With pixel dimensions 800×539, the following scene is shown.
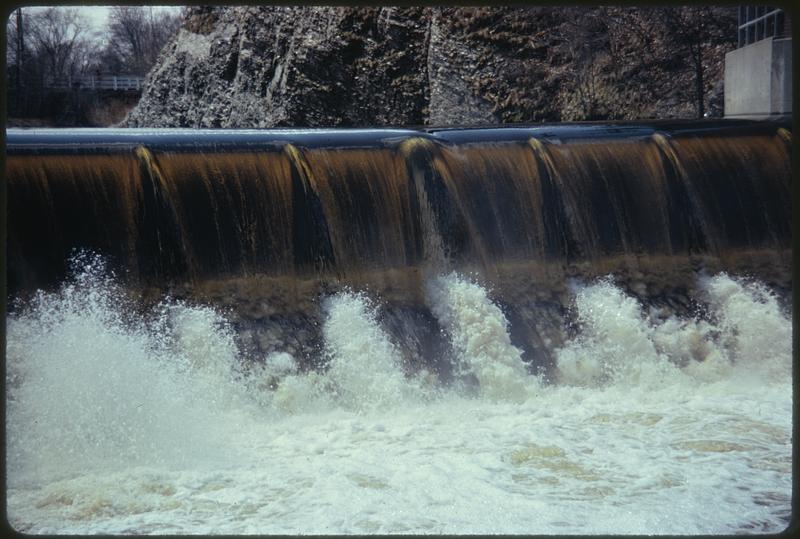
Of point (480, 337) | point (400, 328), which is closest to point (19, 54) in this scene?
point (400, 328)

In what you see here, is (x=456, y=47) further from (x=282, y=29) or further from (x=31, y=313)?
(x=31, y=313)

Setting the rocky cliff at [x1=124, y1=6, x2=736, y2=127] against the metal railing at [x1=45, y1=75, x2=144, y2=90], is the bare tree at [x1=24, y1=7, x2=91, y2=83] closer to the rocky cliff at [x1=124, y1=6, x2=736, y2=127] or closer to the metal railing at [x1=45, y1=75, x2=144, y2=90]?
the metal railing at [x1=45, y1=75, x2=144, y2=90]

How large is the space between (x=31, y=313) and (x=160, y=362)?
833 mm

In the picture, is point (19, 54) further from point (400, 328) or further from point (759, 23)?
point (400, 328)

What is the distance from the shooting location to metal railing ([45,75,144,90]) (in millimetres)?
18045

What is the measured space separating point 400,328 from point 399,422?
1027 millimetres

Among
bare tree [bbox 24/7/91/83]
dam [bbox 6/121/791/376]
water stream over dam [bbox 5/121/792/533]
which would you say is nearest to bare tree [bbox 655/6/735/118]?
dam [bbox 6/121/791/376]

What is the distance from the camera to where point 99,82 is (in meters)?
20.6

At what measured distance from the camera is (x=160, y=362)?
20.1 feet

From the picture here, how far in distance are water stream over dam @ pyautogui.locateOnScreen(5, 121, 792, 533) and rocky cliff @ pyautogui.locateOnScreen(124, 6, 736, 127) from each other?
6.51 meters

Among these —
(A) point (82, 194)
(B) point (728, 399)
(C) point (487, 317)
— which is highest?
(A) point (82, 194)

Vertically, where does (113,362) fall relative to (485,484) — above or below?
above

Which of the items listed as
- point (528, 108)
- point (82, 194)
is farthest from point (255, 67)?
point (82, 194)

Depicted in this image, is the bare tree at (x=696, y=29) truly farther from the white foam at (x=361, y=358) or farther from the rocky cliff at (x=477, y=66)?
the white foam at (x=361, y=358)
